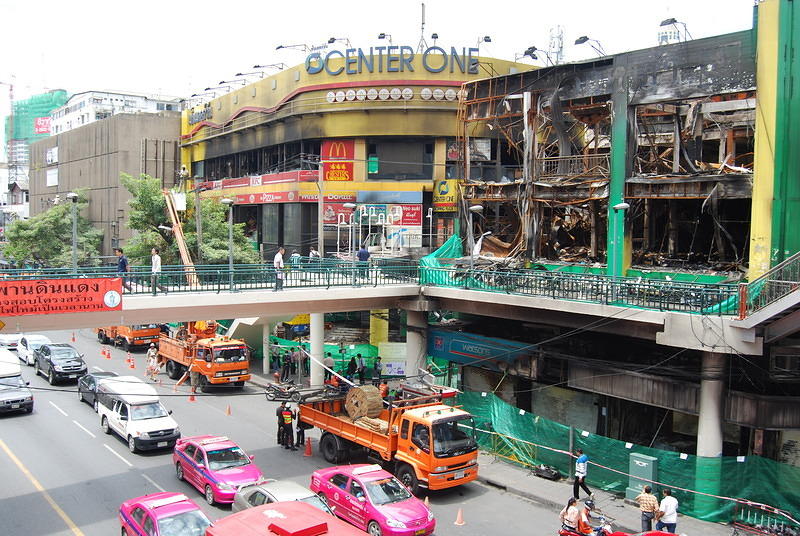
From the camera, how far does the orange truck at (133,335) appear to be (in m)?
43.3

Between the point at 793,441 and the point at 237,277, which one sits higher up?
the point at 237,277

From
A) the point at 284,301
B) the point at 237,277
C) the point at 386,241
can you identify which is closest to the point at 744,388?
the point at 284,301

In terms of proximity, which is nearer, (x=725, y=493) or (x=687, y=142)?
(x=725, y=493)

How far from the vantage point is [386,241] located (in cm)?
4481

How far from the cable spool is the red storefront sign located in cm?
740

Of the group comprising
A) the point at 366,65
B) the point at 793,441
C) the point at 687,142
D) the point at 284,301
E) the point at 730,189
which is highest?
the point at 366,65

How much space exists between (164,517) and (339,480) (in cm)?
456

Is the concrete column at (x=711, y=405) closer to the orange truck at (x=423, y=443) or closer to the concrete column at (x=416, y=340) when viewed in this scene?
the orange truck at (x=423, y=443)

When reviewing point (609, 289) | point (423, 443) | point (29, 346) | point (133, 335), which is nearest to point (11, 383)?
point (29, 346)

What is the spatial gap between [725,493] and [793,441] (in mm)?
2973

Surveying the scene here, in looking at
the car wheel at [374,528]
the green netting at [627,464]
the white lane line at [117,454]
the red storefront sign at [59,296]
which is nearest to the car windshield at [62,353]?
the white lane line at [117,454]

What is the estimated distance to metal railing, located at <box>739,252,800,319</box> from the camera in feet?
56.0

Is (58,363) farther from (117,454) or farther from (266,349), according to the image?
(117,454)

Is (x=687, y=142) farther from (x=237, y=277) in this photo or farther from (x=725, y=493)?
(x=237, y=277)
